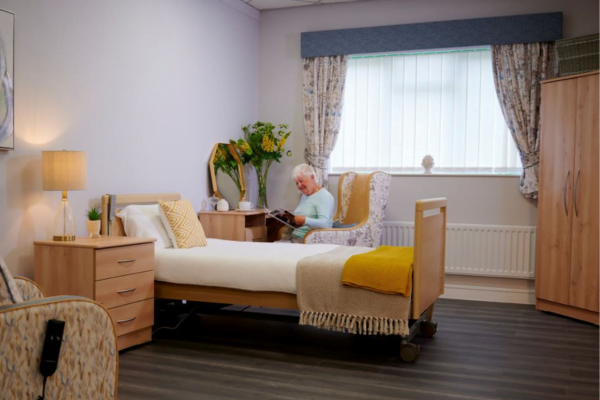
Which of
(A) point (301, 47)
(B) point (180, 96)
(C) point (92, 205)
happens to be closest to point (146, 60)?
(B) point (180, 96)

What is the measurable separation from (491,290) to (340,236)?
5.13ft

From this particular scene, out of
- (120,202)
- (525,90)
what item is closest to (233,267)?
(120,202)

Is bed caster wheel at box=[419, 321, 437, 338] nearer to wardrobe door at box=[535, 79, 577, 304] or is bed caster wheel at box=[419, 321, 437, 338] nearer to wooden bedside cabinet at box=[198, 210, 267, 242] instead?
wardrobe door at box=[535, 79, 577, 304]

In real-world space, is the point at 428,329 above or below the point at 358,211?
below

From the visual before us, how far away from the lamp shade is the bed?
0.51 m

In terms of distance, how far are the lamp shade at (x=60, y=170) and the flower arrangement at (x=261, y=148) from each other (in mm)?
2250

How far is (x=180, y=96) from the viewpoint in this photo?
5.09 m

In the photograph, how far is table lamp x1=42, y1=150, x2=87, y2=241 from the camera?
3561 millimetres

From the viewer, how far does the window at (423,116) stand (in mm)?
5711

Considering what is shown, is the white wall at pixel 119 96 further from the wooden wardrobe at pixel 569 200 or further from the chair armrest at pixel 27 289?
the wooden wardrobe at pixel 569 200

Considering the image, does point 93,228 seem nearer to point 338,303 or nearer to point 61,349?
point 338,303

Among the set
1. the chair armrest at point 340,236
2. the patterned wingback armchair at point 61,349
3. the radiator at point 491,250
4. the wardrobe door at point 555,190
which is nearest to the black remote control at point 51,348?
the patterned wingback armchair at point 61,349

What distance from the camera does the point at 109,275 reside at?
A: 3.60m

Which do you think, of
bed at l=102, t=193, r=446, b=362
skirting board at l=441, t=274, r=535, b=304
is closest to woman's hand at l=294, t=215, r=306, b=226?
bed at l=102, t=193, r=446, b=362
